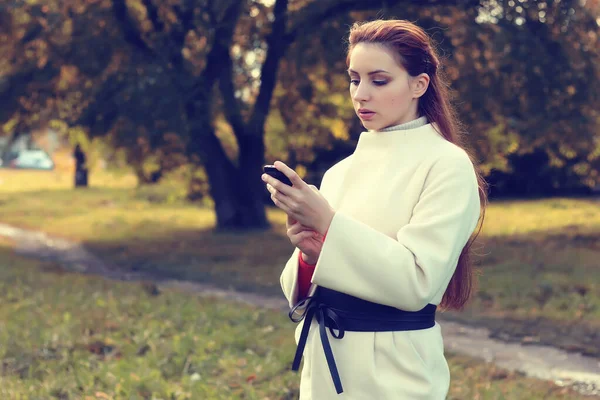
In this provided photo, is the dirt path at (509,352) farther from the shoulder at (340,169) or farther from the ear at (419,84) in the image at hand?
the ear at (419,84)

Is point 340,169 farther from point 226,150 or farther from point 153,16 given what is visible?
point 226,150

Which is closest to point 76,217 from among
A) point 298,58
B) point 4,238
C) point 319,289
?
point 4,238

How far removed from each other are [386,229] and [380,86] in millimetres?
421

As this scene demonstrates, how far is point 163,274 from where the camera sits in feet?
40.4

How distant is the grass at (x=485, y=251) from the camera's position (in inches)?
325

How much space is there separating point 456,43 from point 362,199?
1260 centimetres

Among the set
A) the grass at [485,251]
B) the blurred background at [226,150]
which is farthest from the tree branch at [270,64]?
the grass at [485,251]

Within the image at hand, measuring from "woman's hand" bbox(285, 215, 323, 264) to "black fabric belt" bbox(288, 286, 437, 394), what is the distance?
0.48ft

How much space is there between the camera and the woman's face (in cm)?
228

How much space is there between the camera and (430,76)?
240 centimetres

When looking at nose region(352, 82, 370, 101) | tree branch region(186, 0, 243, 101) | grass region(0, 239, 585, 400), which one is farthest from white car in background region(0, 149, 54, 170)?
nose region(352, 82, 370, 101)

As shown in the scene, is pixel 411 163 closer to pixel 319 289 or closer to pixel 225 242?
pixel 319 289

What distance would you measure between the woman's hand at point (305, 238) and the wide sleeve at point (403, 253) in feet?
0.47

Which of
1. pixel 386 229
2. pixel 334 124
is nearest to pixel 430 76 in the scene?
pixel 386 229
